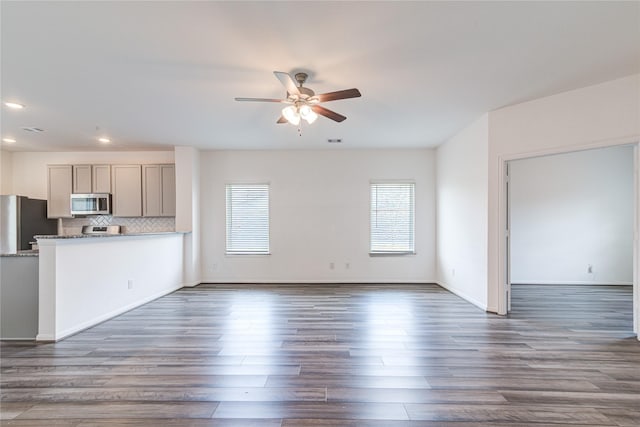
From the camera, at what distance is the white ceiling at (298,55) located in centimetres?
197

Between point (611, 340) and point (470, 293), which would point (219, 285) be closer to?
point (470, 293)

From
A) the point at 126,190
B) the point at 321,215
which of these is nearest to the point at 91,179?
the point at 126,190

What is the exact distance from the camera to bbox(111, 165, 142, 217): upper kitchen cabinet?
5551 millimetres

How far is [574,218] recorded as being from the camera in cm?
546

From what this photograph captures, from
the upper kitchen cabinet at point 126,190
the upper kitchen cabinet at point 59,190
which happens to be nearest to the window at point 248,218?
the upper kitchen cabinet at point 126,190

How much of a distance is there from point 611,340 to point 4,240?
343 inches

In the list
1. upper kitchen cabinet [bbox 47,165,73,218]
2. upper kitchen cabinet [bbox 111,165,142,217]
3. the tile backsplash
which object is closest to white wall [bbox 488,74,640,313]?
the tile backsplash

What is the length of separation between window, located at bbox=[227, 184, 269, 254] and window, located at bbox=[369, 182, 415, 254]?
7.18ft

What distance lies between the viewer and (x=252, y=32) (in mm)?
2166

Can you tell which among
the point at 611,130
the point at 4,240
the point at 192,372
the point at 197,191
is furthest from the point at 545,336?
the point at 4,240

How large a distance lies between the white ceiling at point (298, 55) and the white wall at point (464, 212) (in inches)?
28.7

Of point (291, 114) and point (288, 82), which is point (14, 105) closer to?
point (291, 114)

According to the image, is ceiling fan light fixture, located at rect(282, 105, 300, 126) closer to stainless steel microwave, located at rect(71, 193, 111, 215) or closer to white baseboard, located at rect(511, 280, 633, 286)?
stainless steel microwave, located at rect(71, 193, 111, 215)

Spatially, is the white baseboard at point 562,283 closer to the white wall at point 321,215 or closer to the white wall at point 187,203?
the white wall at point 321,215
